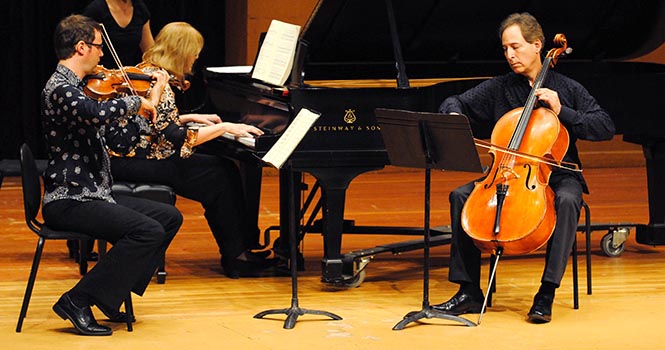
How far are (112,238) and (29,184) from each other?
377mm

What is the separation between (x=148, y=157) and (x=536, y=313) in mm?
1757

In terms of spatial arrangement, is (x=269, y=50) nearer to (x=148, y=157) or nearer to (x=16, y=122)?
(x=148, y=157)

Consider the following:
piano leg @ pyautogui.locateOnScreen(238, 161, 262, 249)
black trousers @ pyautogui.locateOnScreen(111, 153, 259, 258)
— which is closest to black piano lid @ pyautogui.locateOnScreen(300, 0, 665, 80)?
piano leg @ pyautogui.locateOnScreen(238, 161, 262, 249)

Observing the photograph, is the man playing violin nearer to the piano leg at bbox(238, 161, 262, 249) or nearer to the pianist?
the pianist

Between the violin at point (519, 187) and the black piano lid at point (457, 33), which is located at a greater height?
the black piano lid at point (457, 33)

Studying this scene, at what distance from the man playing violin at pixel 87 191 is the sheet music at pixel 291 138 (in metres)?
0.50

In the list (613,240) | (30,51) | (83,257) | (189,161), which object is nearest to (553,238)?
(613,240)

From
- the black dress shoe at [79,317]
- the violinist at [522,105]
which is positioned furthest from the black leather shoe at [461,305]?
the black dress shoe at [79,317]

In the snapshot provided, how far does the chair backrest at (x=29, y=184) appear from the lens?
15.5ft

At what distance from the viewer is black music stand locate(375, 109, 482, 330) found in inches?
177

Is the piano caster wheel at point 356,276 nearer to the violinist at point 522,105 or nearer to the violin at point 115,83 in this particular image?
the violinist at point 522,105

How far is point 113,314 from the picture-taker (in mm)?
4711

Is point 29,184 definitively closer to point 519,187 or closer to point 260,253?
point 260,253

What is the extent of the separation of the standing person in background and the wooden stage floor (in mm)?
972
